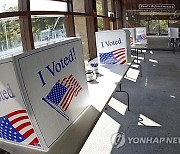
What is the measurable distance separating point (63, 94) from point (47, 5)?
219 centimetres

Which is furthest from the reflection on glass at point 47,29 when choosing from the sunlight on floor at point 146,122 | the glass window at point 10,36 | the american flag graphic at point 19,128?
the sunlight on floor at point 146,122

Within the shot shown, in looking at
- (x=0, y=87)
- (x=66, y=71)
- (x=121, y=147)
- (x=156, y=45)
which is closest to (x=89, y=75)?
A: (x=121, y=147)

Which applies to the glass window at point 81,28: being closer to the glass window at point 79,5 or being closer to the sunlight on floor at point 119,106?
the glass window at point 79,5

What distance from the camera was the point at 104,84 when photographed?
8.05 ft

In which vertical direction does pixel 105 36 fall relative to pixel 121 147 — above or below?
above

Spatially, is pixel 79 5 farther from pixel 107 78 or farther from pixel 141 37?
pixel 141 37

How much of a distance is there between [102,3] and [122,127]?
4763mm

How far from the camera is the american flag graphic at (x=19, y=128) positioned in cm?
114

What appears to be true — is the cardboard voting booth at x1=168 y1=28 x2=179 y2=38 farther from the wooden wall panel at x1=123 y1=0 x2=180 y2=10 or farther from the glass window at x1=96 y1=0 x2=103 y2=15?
the glass window at x1=96 y1=0 x2=103 y2=15

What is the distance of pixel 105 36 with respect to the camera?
3.59 metres

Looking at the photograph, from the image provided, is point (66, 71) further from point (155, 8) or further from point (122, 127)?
point (155, 8)

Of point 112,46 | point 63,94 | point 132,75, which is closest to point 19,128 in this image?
point 63,94

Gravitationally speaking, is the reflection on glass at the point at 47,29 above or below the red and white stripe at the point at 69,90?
above

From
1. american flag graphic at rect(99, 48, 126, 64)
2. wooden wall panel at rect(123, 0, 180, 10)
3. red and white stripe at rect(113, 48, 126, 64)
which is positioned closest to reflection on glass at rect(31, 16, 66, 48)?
american flag graphic at rect(99, 48, 126, 64)
